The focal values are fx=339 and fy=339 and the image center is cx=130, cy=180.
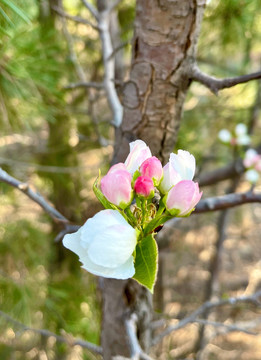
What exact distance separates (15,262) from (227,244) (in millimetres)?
2283

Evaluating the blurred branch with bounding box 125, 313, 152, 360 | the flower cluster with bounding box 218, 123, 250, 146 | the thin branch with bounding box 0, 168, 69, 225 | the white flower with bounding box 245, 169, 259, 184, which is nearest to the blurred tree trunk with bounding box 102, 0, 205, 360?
the blurred branch with bounding box 125, 313, 152, 360

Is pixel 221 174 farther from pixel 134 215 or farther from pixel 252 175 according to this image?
pixel 134 215

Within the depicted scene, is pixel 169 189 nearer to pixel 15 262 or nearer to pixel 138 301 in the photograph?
pixel 138 301

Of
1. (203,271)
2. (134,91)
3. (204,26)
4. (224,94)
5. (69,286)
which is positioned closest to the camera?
(134,91)

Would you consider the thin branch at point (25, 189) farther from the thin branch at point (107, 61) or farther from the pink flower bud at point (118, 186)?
the thin branch at point (107, 61)

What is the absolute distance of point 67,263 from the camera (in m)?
1.65

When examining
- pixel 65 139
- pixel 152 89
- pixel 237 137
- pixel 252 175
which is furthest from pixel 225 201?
pixel 65 139

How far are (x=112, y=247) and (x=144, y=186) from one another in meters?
0.08

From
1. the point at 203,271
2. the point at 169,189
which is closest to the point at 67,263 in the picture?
the point at 169,189

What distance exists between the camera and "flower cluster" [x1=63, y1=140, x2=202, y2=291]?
303mm

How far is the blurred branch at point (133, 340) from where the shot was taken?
0.56m

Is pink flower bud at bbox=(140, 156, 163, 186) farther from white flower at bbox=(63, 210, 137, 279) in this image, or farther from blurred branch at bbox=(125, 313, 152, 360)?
blurred branch at bbox=(125, 313, 152, 360)

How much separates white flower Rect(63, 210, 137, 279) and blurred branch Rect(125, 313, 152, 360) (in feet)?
1.01

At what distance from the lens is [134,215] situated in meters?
0.37
